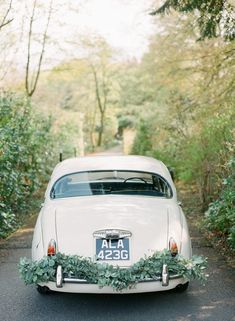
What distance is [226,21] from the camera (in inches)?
316

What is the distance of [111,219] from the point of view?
16.2ft

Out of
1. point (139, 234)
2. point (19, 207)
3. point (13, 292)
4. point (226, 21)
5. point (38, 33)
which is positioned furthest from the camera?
point (38, 33)

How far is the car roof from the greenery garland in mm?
1684

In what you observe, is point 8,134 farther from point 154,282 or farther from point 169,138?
point 169,138

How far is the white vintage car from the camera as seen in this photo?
4.63 metres

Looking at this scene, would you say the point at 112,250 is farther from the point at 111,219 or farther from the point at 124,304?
the point at 124,304

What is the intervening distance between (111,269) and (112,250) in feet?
0.76

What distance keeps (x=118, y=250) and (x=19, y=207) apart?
258 inches

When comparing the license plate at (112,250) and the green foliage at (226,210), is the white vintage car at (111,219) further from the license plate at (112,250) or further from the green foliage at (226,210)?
the green foliage at (226,210)

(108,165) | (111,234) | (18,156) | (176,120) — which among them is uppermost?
(176,120)

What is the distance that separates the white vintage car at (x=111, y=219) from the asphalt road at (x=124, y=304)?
220 mm

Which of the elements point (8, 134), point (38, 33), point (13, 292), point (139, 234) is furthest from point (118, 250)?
point (38, 33)

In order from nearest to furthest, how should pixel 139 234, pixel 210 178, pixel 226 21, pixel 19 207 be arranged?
pixel 139 234
pixel 226 21
pixel 210 178
pixel 19 207

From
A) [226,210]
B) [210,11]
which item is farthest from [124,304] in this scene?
[210,11]
